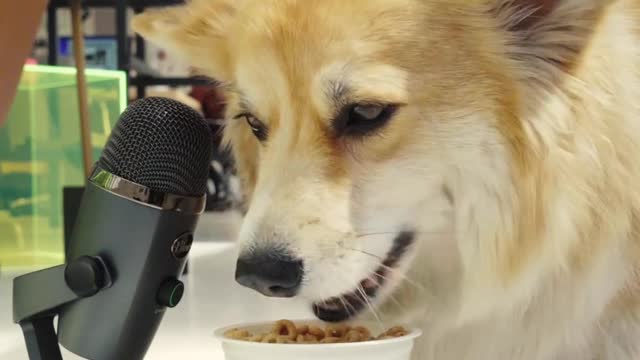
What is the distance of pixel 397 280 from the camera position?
95 cm

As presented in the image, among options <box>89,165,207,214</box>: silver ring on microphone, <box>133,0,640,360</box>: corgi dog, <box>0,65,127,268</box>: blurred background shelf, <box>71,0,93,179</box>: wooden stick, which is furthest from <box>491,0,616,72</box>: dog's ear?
<box>0,65,127,268</box>: blurred background shelf

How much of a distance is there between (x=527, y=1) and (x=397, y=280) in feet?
1.11

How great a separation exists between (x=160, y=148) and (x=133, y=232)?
0.08 metres

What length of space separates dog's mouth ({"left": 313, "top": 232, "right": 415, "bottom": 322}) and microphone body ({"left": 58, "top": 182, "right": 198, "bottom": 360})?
0.18m

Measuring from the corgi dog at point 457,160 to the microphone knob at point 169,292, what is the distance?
7cm

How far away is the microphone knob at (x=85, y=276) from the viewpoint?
81 cm

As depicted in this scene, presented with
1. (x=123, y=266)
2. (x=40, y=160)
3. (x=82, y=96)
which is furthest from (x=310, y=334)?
(x=40, y=160)

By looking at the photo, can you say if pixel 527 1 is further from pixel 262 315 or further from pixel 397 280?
pixel 262 315

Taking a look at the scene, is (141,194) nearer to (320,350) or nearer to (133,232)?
(133,232)

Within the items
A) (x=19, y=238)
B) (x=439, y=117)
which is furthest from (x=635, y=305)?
(x=19, y=238)

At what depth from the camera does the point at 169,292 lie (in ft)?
2.76

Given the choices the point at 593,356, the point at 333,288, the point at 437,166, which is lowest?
the point at 593,356

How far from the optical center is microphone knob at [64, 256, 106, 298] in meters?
0.81

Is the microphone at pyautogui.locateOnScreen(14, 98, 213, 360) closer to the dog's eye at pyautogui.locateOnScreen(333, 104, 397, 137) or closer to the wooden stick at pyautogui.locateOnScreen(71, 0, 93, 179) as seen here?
the dog's eye at pyautogui.locateOnScreen(333, 104, 397, 137)
